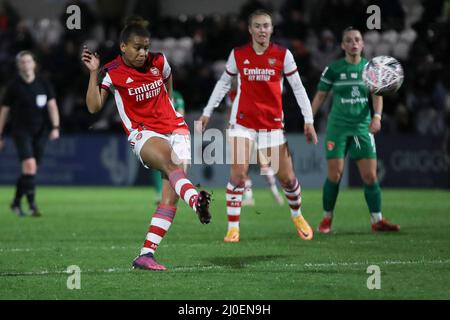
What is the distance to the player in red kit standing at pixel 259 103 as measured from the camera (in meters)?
10.7

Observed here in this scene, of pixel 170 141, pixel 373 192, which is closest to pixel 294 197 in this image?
pixel 373 192

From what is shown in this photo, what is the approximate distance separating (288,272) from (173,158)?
1.40m

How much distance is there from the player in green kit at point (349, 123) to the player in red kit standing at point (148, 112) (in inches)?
133

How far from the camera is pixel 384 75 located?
35.4 feet

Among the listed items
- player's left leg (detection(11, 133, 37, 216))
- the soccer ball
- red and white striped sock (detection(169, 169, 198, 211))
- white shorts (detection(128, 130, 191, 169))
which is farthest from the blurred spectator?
red and white striped sock (detection(169, 169, 198, 211))

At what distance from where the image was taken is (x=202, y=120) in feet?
34.4

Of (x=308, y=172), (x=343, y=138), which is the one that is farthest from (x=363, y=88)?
(x=308, y=172)

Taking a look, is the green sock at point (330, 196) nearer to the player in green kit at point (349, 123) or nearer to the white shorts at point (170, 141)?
the player in green kit at point (349, 123)

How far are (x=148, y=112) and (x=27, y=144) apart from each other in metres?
6.71

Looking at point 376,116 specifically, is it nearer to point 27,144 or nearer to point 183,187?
point 183,187

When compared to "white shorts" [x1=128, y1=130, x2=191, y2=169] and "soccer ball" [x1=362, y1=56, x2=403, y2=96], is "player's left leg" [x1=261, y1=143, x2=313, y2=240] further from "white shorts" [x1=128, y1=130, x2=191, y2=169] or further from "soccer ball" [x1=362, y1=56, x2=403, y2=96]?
"white shorts" [x1=128, y1=130, x2=191, y2=169]

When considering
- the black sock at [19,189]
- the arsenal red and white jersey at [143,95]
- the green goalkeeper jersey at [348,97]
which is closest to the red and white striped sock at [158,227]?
the arsenal red and white jersey at [143,95]

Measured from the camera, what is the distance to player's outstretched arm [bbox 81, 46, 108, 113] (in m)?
8.25

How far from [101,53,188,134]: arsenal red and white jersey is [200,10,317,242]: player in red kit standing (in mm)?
1801
